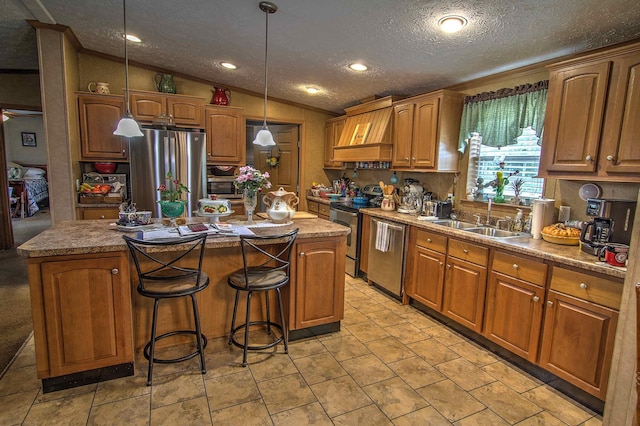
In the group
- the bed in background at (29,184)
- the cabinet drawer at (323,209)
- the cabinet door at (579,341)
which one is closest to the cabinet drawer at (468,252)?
the cabinet door at (579,341)

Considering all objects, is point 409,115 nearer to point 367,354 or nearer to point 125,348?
point 367,354

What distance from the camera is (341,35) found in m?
2.69

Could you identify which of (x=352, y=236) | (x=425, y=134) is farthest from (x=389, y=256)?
(x=425, y=134)

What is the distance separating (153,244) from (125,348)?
75 cm

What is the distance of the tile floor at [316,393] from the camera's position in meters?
1.85

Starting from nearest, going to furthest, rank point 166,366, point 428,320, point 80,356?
1. point 80,356
2. point 166,366
3. point 428,320

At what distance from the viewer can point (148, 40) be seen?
350 cm

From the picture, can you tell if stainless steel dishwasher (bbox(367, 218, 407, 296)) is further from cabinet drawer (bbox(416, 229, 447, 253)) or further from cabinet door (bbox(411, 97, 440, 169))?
cabinet door (bbox(411, 97, 440, 169))

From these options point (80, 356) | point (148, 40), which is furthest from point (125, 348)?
point (148, 40)

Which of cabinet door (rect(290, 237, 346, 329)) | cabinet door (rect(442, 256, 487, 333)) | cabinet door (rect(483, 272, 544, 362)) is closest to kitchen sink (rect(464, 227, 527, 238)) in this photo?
cabinet door (rect(442, 256, 487, 333))

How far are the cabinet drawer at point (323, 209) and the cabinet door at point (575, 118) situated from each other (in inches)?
114

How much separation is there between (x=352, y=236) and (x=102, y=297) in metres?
2.78

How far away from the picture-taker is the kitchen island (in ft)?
6.23

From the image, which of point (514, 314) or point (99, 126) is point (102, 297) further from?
point (99, 126)
